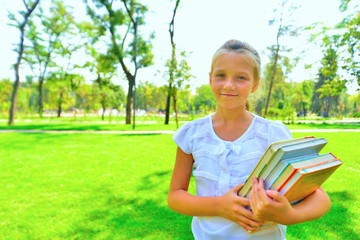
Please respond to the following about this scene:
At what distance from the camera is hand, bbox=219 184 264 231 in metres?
1.08

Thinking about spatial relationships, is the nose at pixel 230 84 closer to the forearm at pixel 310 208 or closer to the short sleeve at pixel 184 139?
the short sleeve at pixel 184 139

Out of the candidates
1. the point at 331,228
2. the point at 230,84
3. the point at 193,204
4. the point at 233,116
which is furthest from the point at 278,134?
the point at 331,228

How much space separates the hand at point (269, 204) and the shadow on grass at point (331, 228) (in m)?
2.75

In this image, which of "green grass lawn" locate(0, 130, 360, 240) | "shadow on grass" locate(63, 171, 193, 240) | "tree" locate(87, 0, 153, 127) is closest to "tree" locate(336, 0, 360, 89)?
"green grass lawn" locate(0, 130, 360, 240)

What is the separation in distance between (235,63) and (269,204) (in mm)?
723

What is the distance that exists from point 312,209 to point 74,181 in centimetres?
571

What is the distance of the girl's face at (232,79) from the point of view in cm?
131

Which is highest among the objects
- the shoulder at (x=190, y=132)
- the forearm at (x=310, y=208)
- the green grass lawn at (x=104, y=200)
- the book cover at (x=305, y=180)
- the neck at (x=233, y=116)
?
the neck at (x=233, y=116)

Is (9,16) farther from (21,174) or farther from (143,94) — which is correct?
(143,94)

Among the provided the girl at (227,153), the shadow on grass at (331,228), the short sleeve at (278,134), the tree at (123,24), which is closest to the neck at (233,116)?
the girl at (227,153)

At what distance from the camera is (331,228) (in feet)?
11.4

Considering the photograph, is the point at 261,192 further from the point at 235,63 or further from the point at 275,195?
the point at 235,63

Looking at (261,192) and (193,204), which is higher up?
(261,192)

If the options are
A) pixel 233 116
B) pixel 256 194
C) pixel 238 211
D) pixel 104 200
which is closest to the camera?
pixel 256 194
